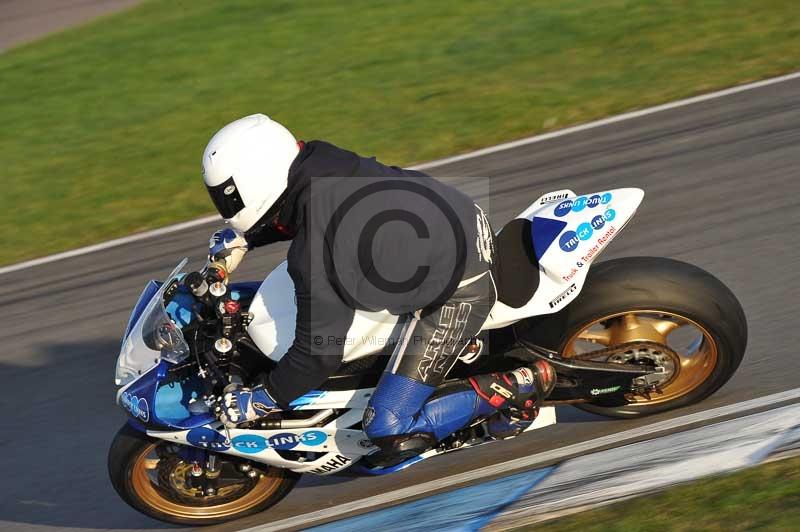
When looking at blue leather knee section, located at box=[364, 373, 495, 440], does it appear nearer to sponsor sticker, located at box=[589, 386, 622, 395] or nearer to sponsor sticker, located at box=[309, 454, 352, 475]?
sponsor sticker, located at box=[309, 454, 352, 475]

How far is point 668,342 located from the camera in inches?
206

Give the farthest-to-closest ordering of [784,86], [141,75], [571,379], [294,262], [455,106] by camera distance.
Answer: [141,75], [455,106], [784,86], [571,379], [294,262]

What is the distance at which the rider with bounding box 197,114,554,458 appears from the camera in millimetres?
4336

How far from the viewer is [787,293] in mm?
6262

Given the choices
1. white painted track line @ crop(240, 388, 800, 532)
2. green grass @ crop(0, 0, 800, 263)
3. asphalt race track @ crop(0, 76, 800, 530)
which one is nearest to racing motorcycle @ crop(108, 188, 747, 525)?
white painted track line @ crop(240, 388, 800, 532)

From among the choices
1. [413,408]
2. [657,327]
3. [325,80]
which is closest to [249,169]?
[413,408]

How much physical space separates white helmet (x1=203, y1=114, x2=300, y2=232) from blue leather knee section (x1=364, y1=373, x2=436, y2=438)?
38.2 inches

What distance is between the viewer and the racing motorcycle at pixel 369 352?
4.74m

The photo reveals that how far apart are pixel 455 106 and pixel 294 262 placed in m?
6.25

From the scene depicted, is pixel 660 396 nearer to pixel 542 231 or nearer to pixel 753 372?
pixel 753 372

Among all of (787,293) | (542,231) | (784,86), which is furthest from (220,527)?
(784,86)

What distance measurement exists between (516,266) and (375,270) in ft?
2.68

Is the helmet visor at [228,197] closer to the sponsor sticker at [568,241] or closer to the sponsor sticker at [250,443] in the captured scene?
the sponsor sticker at [250,443]

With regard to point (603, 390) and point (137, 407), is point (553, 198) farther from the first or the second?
point (137, 407)
